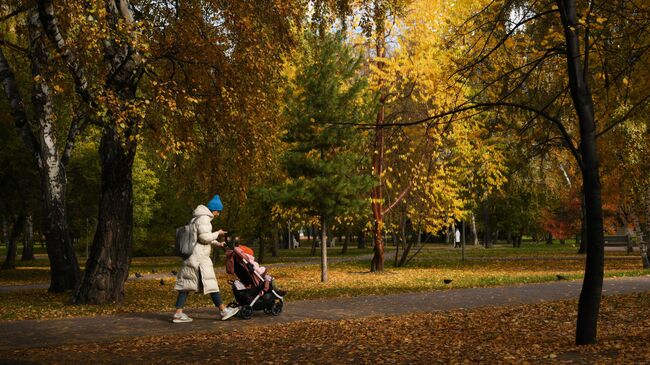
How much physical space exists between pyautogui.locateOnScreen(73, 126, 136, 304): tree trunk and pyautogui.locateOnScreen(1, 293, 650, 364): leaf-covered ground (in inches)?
194

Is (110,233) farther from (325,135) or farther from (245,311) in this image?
(325,135)

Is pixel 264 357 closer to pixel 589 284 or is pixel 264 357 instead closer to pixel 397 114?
pixel 589 284

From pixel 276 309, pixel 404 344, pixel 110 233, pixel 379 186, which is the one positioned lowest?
pixel 404 344

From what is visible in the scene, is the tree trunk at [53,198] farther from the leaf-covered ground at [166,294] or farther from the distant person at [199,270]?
the distant person at [199,270]

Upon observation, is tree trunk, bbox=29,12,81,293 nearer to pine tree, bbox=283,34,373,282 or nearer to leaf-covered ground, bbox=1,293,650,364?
pine tree, bbox=283,34,373,282

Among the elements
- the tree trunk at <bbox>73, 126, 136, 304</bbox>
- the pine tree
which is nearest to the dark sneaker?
the tree trunk at <bbox>73, 126, 136, 304</bbox>

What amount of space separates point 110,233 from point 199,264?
3777 millimetres

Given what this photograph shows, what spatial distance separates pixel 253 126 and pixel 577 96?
8520mm

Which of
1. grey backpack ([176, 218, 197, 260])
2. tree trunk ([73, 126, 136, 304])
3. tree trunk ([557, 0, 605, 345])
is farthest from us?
tree trunk ([73, 126, 136, 304])

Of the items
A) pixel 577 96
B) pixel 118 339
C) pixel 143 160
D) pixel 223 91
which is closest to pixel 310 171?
pixel 223 91

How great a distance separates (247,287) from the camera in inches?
438

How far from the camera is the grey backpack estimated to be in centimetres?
1074

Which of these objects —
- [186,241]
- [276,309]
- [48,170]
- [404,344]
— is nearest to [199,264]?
[186,241]

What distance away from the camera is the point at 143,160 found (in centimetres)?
3831
